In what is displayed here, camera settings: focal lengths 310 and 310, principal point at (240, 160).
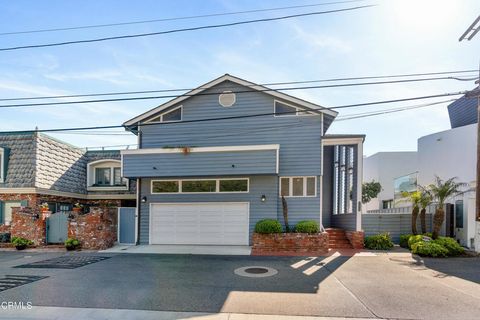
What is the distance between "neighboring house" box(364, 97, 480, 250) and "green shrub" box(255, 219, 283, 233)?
826cm

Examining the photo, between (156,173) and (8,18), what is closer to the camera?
(8,18)

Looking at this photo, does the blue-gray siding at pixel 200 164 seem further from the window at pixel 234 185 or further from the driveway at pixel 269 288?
the driveway at pixel 269 288

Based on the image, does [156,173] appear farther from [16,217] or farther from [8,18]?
[8,18]

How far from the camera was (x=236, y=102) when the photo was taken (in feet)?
47.5

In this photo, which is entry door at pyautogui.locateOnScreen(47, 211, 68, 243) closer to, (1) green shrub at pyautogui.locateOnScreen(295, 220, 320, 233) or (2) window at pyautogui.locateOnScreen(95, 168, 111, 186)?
(2) window at pyautogui.locateOnScreen(95, 168, 111, 186)

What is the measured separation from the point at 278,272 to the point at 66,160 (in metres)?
13.6

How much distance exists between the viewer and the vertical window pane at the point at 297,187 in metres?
13.8

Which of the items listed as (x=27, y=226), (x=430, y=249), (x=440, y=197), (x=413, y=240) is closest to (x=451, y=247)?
(x=430, y=249)

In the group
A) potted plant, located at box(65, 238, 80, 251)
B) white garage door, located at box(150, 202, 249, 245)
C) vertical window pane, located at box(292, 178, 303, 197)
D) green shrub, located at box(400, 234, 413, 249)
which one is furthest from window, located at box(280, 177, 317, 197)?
potted plant, located at box(65, 238, 80, 251)

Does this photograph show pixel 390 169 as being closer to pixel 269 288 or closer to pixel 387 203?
pixel 387 203

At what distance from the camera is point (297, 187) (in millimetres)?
13867

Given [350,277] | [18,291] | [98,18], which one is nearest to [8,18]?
[98,18]

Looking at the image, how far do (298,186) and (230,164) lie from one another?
323cm

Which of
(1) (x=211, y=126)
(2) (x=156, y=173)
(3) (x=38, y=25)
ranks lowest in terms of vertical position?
(2) (x=156, y=173)
